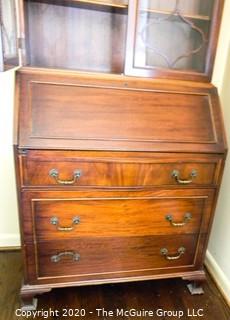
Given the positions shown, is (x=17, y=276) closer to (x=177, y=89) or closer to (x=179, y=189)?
(x=179, y=189)

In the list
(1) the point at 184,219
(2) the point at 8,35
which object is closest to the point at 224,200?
(1) the point at 184,219

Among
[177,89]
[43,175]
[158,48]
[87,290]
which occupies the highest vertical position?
[158,48]

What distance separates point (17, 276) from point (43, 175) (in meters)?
0.80

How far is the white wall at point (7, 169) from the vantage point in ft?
4.61

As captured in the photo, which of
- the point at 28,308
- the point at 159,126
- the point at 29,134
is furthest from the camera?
the point at 28,308

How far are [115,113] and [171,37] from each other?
1.63 ft

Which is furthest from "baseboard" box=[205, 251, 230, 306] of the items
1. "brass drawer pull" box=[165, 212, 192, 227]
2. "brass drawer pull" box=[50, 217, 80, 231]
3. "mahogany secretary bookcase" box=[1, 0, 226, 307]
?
"brass drawer pull" box=[50, 217, 80, 231]

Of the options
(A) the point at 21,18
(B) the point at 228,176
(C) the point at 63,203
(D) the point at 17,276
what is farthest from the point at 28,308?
(A) the point at 21,18

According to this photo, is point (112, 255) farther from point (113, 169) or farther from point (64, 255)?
point (113, 169)

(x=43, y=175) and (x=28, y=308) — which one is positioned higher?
(x=43, y=175)

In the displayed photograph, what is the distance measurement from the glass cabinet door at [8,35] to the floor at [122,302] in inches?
45.5

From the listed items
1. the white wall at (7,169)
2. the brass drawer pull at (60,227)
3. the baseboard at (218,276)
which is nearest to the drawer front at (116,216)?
the brass drawer pull at (60,227)

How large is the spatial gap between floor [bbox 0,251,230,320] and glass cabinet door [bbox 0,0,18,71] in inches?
45.5

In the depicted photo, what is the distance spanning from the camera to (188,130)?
1.18 metres
